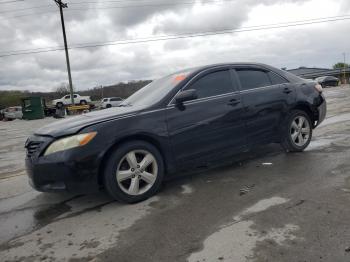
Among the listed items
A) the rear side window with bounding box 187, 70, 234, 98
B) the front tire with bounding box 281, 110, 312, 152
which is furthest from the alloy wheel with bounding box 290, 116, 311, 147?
the rear side window with bounding box 187, 70, 234, 98

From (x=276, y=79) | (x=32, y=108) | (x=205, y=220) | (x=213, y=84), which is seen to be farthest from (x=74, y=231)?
(x=32, y=108)

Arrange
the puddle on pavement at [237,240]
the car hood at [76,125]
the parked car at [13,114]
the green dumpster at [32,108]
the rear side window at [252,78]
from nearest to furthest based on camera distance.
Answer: the puddle on pavement at [237,240], the car hood at [76,125], the rear side window at [252,78], the green dumpster at [32,108], the parked car at [13,114]

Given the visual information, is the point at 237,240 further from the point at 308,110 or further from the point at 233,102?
the point at 308,110

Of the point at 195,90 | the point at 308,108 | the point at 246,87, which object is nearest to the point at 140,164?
the point at 195,90

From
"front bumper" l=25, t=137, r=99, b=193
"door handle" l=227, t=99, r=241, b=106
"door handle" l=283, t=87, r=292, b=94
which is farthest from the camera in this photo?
"door handle" l=283, t=87, r=292, b=94

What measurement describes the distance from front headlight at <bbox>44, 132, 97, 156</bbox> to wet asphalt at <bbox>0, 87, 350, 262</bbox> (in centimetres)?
76

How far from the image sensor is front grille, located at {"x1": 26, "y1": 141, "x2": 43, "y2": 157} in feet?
13.1

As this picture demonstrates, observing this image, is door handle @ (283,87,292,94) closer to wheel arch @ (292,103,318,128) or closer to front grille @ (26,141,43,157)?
wheel arch @ (292,103,318,128)

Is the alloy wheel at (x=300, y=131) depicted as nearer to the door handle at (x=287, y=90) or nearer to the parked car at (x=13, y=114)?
the door handle at (x=287, y=90)

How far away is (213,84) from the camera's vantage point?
494cm

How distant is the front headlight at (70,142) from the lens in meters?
3.81

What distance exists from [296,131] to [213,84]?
6.20 ft

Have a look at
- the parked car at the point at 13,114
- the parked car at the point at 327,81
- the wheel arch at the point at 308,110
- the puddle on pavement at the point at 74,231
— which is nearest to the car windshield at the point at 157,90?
the puddle on pavement at the point at 74,231

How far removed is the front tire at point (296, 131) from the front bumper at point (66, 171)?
3.26 m
